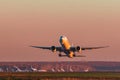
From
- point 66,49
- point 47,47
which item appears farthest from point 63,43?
point 47,47

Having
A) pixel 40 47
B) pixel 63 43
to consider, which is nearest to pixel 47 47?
pixel 40 47

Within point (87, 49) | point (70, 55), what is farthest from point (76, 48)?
point (87, 49)

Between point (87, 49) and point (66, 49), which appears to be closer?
point (66, 49)

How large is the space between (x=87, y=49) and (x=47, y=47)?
393 inches

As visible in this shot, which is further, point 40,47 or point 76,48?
point 40,47

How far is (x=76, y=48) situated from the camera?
124 m

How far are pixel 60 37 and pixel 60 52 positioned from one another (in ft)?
11.7

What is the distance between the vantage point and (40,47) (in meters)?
138

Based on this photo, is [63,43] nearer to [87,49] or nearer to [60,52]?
[60,52]

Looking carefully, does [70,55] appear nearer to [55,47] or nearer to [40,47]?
[55,47]

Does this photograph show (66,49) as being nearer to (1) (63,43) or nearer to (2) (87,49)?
(1) (63,43)

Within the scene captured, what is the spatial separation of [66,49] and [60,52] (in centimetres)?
293

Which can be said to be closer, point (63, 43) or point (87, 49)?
point (63, 43)

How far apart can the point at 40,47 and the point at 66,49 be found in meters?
16.4
